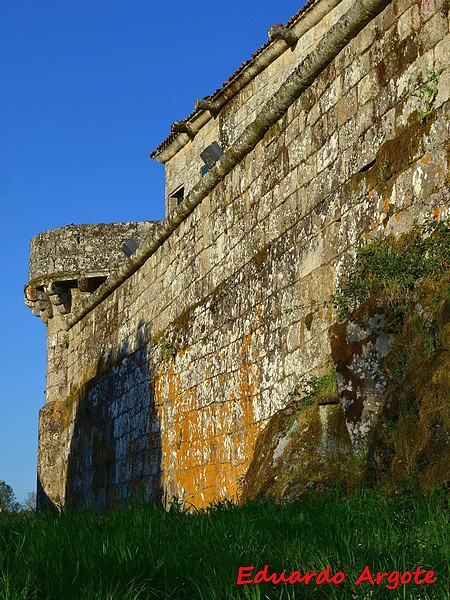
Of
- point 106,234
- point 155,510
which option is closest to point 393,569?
point 155,510

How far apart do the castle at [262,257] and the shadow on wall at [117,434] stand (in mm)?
36

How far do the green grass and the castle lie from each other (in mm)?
1156

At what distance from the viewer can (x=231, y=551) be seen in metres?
3.15

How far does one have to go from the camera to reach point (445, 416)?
12.5 ft

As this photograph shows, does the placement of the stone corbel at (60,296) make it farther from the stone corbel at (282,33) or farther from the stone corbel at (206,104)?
the stone corbel at (282,33)

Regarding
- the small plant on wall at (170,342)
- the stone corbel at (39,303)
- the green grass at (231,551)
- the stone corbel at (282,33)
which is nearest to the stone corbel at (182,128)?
the stone corbel at (282,33)

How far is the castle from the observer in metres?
5.33

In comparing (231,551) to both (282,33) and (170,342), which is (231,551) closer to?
(170,342)

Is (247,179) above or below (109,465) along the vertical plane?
above

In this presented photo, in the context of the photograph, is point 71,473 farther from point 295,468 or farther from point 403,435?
point 403,435

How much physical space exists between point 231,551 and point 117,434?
8.61 meters

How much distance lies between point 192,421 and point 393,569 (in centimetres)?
605

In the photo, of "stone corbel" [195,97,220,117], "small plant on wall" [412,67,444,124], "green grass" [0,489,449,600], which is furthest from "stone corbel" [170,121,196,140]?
"green grass" [0,489,449,600]

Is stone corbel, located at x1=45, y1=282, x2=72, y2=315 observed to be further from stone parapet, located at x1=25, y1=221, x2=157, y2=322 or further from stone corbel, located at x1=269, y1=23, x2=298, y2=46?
stone corbel, located at x1=269, y1=23, x2=298, y2=46
